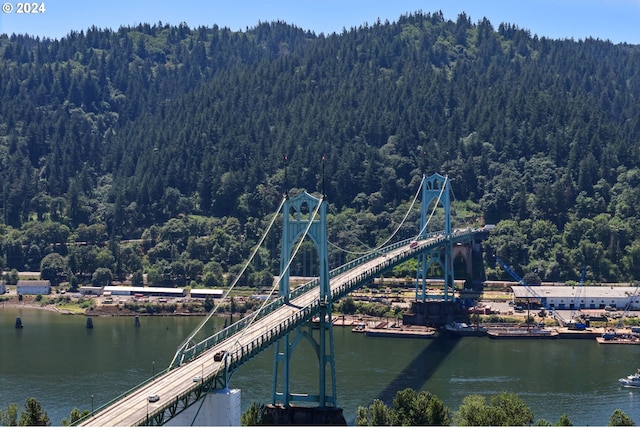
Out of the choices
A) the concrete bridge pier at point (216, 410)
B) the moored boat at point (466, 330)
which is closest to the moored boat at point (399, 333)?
the moored boat at point (466, 330)

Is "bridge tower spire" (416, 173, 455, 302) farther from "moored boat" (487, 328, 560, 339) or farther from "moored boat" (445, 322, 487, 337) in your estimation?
"moored boat" (487, 328, 560, 339)

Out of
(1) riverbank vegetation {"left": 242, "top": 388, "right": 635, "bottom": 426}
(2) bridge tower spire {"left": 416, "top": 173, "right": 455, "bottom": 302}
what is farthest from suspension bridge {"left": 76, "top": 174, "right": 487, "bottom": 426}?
(2) bridge tower spire {"left": 416, "top": 173, "right": 455, "bottom": 302}

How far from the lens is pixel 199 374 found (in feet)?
125

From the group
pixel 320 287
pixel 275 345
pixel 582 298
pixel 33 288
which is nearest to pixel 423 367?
pixel 320 287

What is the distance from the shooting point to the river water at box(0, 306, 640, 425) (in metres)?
54.8

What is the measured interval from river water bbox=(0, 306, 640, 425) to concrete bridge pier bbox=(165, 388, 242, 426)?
1277 cm

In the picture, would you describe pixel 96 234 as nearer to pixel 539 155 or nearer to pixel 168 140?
pixel 168 140

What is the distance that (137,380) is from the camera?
2331 inches

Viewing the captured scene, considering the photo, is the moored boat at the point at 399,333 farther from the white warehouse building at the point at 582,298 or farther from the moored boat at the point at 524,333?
the white warehouse building at the point at 582,298

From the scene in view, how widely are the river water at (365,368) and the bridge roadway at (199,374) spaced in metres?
5.76

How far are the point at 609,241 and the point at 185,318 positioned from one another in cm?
4030

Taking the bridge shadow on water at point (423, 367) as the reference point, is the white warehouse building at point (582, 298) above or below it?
above

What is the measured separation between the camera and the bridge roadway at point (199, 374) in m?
34.2

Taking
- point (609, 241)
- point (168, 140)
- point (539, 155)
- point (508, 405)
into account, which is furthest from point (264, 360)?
point (168, 140)
